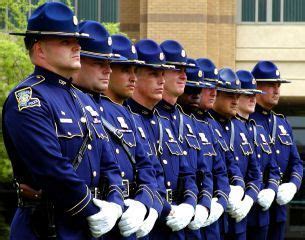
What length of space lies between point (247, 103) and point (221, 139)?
3.31 feet

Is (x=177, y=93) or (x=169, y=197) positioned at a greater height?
(x=177, y=93)

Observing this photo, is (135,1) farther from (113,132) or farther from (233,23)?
(113,132)

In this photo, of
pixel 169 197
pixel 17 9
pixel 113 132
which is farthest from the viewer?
pixel 17 9

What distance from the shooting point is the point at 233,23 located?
2292cm

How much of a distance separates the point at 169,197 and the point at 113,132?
1670 millimetres

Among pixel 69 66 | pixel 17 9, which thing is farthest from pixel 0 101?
pixel 69 66

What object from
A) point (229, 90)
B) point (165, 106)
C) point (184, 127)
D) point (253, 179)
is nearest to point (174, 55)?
point (165, 106)

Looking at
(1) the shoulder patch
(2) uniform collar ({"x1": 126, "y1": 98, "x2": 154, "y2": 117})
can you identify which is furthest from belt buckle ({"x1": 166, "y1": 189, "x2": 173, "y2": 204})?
(1) the shoulder patch

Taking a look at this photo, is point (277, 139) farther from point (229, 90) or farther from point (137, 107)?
point (137, 107)

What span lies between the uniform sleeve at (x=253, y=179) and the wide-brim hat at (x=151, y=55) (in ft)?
8.85

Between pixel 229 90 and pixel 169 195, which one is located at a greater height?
pixel 229 90

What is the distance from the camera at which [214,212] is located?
11.8 metres

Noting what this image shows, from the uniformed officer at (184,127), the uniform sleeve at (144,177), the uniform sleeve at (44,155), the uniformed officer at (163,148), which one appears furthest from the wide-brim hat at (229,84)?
the uniform sleeve at (44,155)

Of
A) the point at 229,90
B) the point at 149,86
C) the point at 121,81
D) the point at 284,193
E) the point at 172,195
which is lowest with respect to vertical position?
the point at 284,193
